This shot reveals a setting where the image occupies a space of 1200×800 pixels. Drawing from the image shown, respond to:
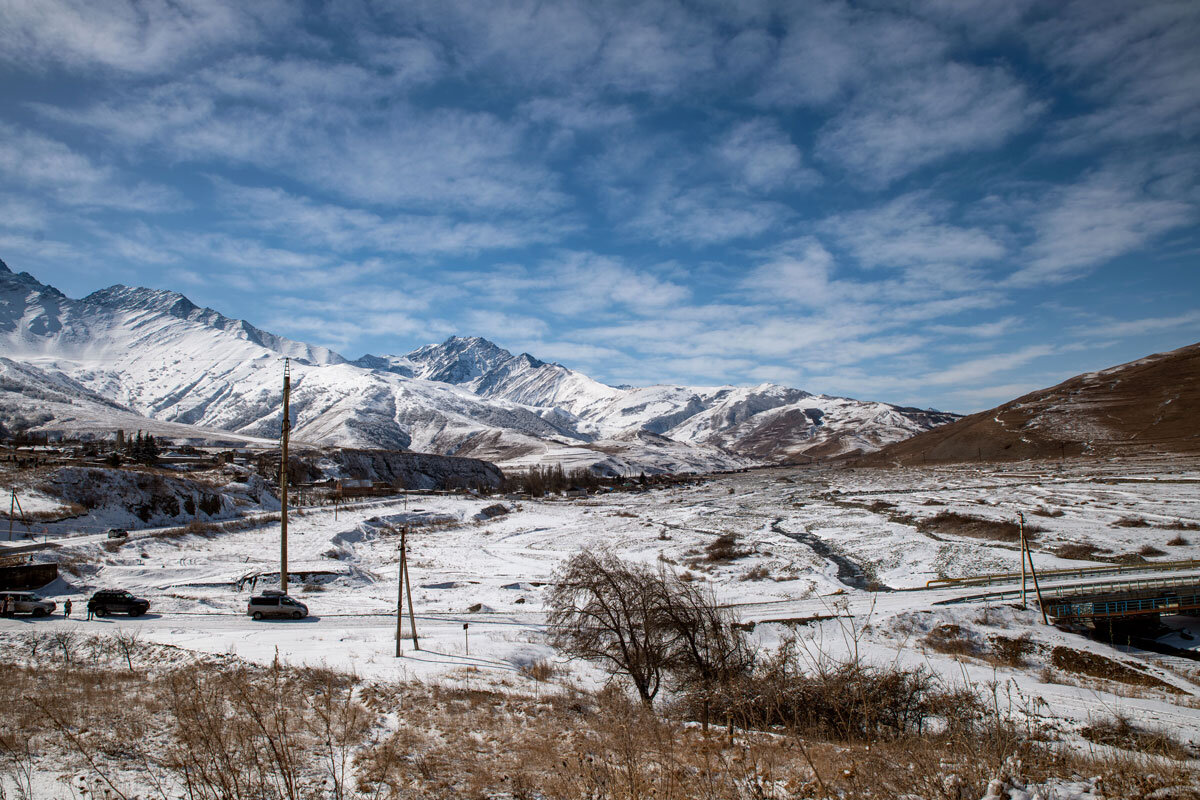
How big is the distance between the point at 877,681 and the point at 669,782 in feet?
45.7

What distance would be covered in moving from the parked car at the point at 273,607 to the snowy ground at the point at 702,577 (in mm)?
910

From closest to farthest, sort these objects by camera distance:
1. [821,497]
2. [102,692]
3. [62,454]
→ 1. [102,692]
2. [62,454]
3. [821,497]

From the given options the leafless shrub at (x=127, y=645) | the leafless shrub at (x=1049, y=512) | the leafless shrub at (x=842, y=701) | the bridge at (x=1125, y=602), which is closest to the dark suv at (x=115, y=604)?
the leafless shrub at (x=127, y=645)

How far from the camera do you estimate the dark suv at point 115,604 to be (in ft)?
101

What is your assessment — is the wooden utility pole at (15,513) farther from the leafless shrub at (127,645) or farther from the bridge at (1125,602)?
the bridge at (1125,602)

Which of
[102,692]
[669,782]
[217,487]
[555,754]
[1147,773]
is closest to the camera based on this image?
[669,782]

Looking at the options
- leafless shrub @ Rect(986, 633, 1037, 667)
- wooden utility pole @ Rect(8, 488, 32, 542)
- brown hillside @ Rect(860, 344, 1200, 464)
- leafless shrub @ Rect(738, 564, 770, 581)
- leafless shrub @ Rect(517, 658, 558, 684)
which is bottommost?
leafless shrub @ Rect(986, 633, 1037, 667)

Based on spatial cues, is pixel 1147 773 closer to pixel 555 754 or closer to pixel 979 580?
pixel 555 754

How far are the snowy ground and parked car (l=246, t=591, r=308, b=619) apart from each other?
0.91m

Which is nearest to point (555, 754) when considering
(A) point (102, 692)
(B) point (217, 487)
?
(A) point (102, 692)

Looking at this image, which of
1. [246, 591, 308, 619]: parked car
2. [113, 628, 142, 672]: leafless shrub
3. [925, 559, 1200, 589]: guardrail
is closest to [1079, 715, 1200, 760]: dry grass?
[925, 559, 1200, 589]: guardrail

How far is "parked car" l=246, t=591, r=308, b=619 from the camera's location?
1278 inches

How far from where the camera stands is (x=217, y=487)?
82438mm

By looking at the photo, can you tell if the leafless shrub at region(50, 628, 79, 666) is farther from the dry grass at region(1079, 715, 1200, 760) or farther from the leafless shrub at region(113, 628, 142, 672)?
the dry grass at region(1079, 715, 1200, 760)
